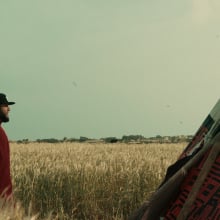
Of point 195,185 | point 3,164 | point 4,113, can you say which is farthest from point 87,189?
point 195,185

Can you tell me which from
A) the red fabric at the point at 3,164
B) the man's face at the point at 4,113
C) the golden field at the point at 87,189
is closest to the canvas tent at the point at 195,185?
the red fabric at the point at 3,164

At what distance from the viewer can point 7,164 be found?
712 cm

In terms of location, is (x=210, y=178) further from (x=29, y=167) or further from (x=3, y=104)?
(x=29, y=167)

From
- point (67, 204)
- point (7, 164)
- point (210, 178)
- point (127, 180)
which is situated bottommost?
point (67, 204)

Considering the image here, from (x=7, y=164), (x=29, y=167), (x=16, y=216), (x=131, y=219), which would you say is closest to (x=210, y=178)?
(x=131, y=219)

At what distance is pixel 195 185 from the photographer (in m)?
3.63

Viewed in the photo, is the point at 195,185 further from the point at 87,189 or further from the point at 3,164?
the point at 87,189

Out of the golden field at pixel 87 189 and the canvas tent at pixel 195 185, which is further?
the golden field at pixel 87 189

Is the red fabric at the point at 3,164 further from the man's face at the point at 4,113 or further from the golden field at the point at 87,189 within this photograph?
the golden field at the point at 87,189

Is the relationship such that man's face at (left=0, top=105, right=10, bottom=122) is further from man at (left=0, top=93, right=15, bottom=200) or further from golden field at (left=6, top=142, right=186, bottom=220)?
golden field at (left=6, top=142, right=186, bottom=220)

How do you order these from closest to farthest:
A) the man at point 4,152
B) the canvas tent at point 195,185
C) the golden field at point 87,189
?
the canvas tent at point 195,185 → the man at point 4,152 → the golden field at point 87,189

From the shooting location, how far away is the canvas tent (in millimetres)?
3523

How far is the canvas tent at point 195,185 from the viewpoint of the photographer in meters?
3.52

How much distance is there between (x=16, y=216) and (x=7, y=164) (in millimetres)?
4230
